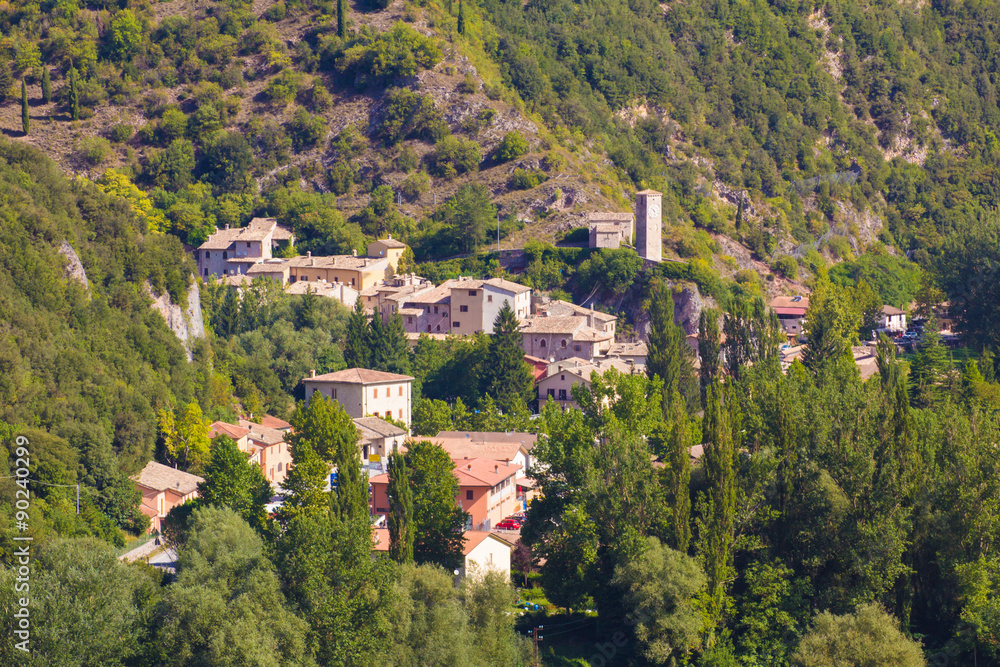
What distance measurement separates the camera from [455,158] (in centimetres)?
10588

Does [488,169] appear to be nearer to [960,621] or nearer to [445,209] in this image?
[445,209]

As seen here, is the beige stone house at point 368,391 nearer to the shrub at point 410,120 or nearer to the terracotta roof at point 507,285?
the terracotta roof at point 507,285

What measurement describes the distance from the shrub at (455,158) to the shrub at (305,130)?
32.0 ft

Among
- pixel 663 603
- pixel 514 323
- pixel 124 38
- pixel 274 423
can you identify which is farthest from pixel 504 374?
pixel 124 38

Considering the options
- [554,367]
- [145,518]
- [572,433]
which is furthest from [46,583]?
[554,367]

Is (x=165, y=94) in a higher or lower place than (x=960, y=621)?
higher

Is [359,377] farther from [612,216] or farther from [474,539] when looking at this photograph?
[612,216]

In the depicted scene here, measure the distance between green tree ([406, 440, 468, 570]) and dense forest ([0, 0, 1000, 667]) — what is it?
14cm

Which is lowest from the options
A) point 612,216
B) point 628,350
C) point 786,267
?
point 628,350

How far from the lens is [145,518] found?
52.0m

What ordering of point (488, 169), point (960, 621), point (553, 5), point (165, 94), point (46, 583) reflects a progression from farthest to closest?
point (553, 5) < point (165, 94) < point (488, 169) < point (960, 621) < point (46, 583)

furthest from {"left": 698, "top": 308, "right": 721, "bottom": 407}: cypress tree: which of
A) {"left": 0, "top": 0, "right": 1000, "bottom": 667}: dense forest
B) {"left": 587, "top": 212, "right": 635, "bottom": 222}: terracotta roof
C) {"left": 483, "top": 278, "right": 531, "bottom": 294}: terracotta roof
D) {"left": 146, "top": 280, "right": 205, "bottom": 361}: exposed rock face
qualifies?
{"left": 146, "top": 280, "right": 205, "bottom": 361}: exposed rock face

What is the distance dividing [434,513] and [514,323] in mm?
31235

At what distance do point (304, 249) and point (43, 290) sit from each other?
3855 centimetres
